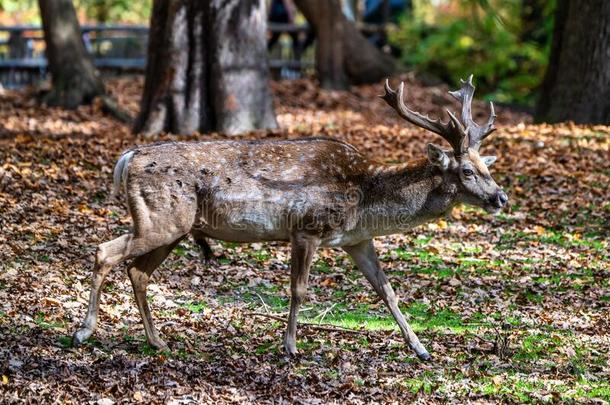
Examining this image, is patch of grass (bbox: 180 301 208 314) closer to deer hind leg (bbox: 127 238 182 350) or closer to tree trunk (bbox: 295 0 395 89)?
deer hind leg (bbox: 127 238 182 350)

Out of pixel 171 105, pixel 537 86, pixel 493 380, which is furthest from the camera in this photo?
pixel 537 86

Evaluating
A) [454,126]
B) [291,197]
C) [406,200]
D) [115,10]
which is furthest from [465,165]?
[115,10]

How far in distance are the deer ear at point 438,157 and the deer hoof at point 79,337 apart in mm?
3132

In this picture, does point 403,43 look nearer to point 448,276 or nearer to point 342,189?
point 448,276

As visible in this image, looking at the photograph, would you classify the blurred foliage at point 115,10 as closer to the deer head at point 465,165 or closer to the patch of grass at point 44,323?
the patch of grass at point 44,323

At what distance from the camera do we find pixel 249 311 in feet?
32.8

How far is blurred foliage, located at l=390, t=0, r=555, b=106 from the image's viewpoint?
26688mm

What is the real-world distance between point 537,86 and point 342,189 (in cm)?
1926

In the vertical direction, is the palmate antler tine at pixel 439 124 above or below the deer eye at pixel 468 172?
above

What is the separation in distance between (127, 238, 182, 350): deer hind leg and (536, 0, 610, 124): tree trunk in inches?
406

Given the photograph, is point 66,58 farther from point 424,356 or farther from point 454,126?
point 424,356

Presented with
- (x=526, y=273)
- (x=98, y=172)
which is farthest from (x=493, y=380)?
(x=98, y=172)

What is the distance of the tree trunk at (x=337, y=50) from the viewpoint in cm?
2303

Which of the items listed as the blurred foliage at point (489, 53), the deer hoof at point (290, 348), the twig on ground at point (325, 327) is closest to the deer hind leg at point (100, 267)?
the deer hoof at point (290, 348)
